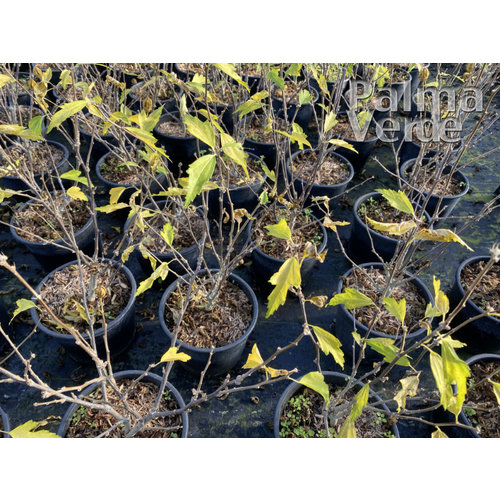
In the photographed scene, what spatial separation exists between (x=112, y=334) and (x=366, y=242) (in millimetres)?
1638

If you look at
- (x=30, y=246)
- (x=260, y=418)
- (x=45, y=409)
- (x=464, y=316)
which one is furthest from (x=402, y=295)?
(x=30, y=246)

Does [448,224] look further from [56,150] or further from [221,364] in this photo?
[56,150]

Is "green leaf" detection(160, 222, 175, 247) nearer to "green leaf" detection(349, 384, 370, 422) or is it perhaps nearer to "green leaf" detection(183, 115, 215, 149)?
"green leaf" detection(183, 115, 215, 149)

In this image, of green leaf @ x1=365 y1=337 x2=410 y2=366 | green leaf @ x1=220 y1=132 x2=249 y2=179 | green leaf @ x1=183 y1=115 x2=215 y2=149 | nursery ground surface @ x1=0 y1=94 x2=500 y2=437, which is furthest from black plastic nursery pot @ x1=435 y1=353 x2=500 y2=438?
green leaf @ x1=183 y1=115 x2=215 y2=149

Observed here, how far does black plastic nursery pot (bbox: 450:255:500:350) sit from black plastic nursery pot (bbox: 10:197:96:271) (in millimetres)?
2232

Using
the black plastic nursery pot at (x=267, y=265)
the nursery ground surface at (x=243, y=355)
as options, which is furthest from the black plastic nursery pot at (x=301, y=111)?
the black plastic nursery pot at (x=267, y=265)

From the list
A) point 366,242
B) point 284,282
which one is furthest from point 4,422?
point 366,242

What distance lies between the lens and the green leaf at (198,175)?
32.8 inches

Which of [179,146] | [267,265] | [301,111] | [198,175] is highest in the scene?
[301,111]

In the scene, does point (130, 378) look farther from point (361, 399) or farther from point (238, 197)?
point (238, 197)

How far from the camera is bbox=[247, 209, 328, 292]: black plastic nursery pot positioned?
2170mm

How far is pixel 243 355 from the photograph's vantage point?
2082mm

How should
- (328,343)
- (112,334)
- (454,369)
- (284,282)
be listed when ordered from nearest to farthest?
(454,369)
(284,282)
(328,343)
(112,334)

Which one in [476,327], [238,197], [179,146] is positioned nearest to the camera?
[476,327]
